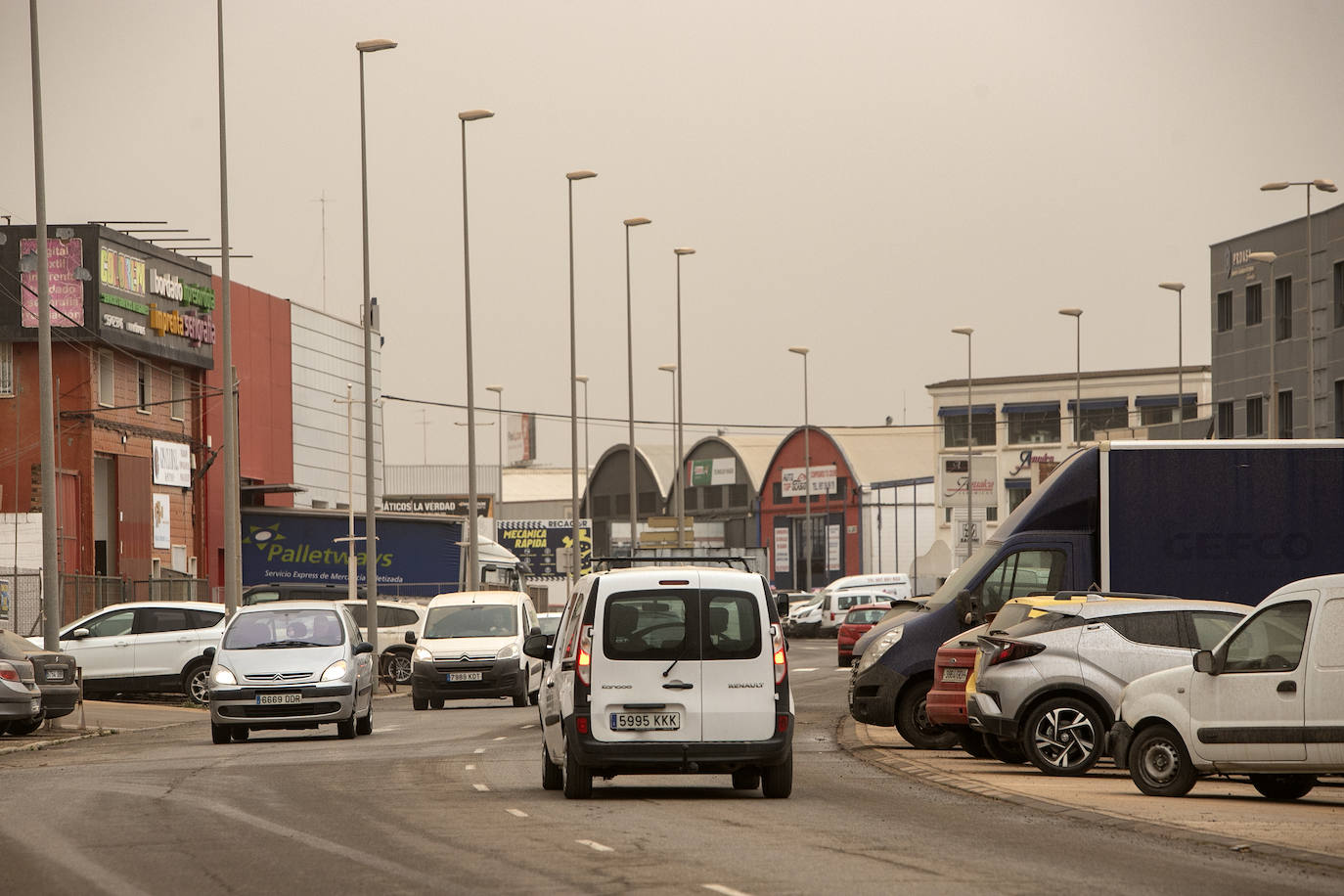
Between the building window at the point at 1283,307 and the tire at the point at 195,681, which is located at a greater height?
the building window at the point at 1283,307

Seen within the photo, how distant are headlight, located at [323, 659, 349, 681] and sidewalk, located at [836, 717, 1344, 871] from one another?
6.60 m

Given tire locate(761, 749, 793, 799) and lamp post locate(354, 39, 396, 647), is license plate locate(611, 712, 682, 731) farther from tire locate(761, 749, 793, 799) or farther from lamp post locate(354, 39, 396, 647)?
lamp post locate(354, 39, 396, 647)

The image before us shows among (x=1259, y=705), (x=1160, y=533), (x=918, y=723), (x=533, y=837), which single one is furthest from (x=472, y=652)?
(x=533, y=837)

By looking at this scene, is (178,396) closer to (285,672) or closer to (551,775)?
(285,672)

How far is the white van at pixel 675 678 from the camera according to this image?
14.7 m

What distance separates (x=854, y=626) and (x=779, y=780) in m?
28.5

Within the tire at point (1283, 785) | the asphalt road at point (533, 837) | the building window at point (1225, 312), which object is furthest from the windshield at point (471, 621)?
the building window at point (1225, 312)

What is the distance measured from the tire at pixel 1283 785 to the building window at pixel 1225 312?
5422cm

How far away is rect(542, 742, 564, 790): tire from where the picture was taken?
16.0m

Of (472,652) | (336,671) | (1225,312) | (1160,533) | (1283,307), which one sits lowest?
(472,652)

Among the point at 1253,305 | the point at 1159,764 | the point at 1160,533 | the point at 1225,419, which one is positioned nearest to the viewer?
the point at 1159,764

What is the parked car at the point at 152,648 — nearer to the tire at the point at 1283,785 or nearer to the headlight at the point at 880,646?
the headlight at the point at 880,646

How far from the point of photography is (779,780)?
15.3 metres

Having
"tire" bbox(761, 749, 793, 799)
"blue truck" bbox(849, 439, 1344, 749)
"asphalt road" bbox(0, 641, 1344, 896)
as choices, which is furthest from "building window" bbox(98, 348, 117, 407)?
"tire" bbox(761, 749, 793, 799)
